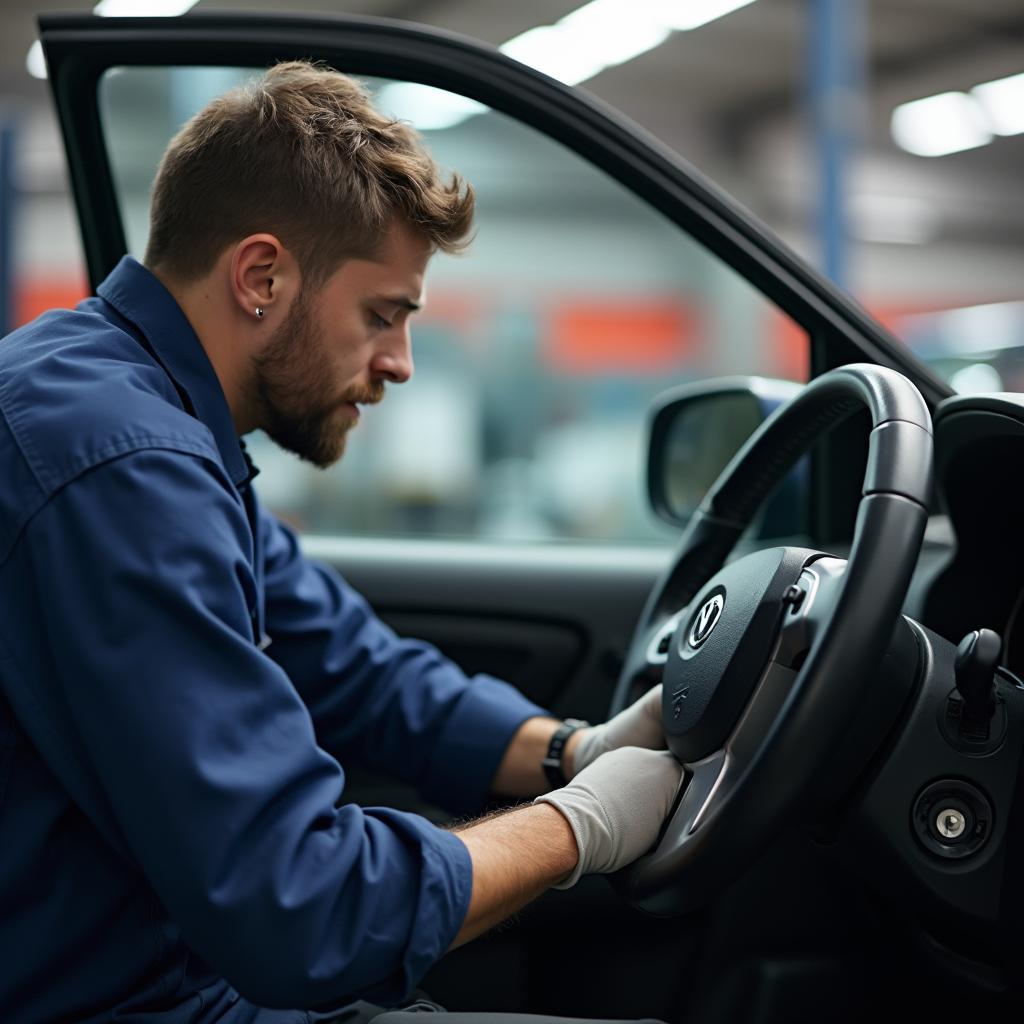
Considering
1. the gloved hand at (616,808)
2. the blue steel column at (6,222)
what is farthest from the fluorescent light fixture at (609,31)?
the gloved hand at (616,808)

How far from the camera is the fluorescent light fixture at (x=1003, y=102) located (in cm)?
1003

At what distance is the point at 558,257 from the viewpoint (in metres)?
8.95

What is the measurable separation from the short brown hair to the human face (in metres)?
0.02

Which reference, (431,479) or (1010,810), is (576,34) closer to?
(431,479)

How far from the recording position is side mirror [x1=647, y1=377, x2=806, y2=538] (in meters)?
1.73

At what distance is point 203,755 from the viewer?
0.79 m

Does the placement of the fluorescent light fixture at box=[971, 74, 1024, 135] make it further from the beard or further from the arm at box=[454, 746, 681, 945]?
the arm at box=[454, 746, 681, 945]

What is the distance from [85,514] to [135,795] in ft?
0.63

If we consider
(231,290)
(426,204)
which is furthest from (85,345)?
(426,204)

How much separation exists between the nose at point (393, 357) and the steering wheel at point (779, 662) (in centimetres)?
38

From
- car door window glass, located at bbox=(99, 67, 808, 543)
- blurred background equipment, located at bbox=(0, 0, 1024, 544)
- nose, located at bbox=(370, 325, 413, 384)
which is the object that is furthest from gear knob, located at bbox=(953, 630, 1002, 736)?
car door window glass, located at bbox=(99, 67, 808, 543)

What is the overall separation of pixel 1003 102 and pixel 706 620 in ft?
35.9

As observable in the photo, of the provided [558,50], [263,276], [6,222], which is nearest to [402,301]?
[263,276]

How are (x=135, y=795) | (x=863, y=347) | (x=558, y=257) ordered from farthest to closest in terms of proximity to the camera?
(x=558, y=257) < (x=863, y=347) < (x=135, y=795)
